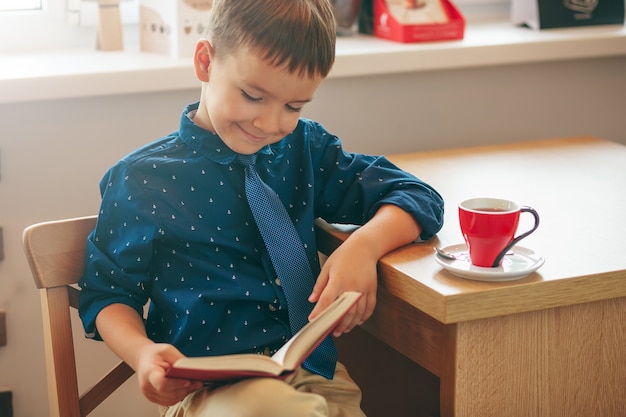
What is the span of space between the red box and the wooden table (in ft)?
2.12

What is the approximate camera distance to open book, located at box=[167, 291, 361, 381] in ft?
3.19

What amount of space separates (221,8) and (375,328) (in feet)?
1.73

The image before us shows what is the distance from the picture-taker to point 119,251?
4.00 feet

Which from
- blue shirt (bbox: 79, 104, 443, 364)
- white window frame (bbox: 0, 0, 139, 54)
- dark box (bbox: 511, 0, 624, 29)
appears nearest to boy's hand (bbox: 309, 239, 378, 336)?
blue shirt (bbox: 79, 104, 443, 364)

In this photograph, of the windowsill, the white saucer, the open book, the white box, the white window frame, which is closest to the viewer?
the open book

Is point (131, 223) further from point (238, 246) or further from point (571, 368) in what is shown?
point (571, 368)

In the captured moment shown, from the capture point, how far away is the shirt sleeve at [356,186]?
1354 millimetres

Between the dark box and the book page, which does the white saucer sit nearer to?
the book page

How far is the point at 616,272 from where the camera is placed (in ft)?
3.77

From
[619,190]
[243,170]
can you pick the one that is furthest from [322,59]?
[619,190]

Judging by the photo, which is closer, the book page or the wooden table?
the book page

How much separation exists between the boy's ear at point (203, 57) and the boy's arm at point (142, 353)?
0.34 metres

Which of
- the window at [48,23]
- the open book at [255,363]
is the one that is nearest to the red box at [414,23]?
the window at [48,23]

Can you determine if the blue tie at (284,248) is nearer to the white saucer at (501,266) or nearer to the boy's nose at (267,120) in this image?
the boy's nose at (267,120)
